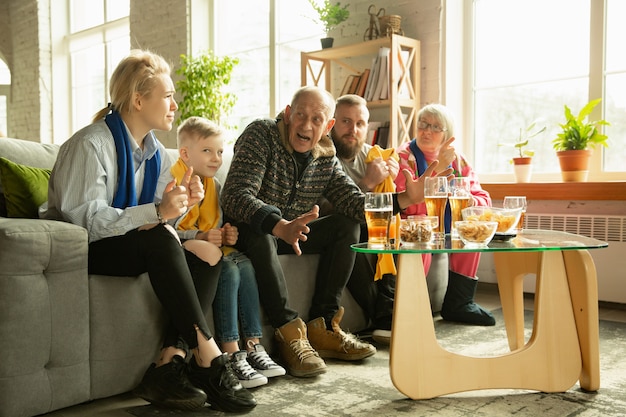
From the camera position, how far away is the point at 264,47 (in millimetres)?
5430

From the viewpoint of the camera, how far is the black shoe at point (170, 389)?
1.74 metres

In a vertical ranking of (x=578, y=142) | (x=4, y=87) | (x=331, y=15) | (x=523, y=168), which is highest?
(x=4, y=87)

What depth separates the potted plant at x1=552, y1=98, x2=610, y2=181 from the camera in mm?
3344

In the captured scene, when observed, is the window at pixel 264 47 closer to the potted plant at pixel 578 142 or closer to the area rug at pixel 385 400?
the potted plant at pixel 578 142

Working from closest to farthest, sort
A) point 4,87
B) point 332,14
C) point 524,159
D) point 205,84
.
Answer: point 524,159, point 332,14, point 205,84, point 4,87

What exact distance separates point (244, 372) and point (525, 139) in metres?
2.58

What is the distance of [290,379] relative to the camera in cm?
206

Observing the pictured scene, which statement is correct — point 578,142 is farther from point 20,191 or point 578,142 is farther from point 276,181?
point 20,191

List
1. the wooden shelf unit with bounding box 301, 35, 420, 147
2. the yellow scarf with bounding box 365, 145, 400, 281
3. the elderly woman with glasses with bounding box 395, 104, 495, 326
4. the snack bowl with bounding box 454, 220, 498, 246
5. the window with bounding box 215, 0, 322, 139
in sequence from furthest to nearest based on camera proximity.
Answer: the window with bounding box 215, 0, 322, 139 < the wooden shelf unit with bounding box 301, 35, 420, 147 < the elderly woman with glasses with bounding box 395, 104, 495, 326 < the yellow scarf with bounding box 365, 145, 400, 281 < the snack bowl with bounding box 454, 220, 498, 246

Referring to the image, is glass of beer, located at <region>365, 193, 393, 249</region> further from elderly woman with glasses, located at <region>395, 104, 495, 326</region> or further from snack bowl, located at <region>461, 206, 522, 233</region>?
elderly woman with glasses, located at <region>395, 104, 495, 326</region>

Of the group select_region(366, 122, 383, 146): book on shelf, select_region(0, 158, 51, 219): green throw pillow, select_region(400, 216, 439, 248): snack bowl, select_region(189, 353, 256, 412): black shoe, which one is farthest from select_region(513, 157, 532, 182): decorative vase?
select_region(0, 158, 51, 219): green throw pillow

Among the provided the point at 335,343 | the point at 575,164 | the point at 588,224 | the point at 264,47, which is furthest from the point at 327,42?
the point at 335,343

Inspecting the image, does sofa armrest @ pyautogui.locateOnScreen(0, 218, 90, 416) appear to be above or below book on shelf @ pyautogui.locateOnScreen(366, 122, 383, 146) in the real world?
below

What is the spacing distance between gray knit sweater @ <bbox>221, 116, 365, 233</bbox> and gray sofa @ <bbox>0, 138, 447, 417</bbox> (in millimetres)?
443
